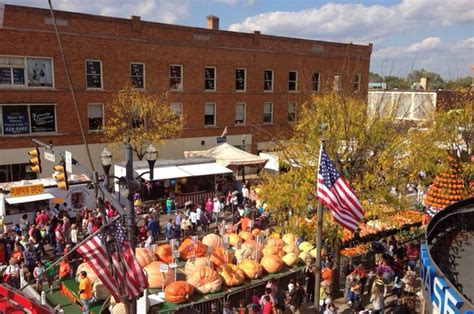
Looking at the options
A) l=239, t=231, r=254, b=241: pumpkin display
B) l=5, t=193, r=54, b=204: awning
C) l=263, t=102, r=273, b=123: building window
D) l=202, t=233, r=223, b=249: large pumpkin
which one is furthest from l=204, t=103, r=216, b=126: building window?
l=202, t=233, r=223, b=249: large pumpkin

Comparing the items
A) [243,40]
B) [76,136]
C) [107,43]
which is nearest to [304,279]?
[76,136]

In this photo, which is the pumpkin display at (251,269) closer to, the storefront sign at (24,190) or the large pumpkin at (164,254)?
the large pumpkin at (164,254)

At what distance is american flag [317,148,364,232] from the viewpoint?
11.2 m

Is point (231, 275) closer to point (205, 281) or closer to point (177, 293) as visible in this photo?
point (205, 281)

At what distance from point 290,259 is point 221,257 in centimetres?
257

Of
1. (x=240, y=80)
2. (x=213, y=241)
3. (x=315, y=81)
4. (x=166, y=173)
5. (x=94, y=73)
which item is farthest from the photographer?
(x=315, y=81)

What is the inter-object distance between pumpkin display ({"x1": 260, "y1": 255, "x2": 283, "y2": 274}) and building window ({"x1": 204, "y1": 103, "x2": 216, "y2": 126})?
21.6m

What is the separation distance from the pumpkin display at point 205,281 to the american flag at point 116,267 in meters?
5.16

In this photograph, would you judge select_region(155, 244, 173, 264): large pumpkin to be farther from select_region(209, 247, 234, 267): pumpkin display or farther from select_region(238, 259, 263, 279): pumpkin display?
select_region(238, 259, 263, 279): pumpkin display

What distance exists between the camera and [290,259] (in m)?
16.7

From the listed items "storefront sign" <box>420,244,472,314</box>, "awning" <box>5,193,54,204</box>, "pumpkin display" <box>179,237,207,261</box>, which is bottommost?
"pumpkin display" <box>179,237,207,261</box>

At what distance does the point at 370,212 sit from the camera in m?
15.2

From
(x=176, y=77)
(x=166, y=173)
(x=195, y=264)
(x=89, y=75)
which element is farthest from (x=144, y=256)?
(x=176, y=77)

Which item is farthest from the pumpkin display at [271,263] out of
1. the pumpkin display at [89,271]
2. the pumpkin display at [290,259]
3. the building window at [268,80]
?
the building window at [268,80]
